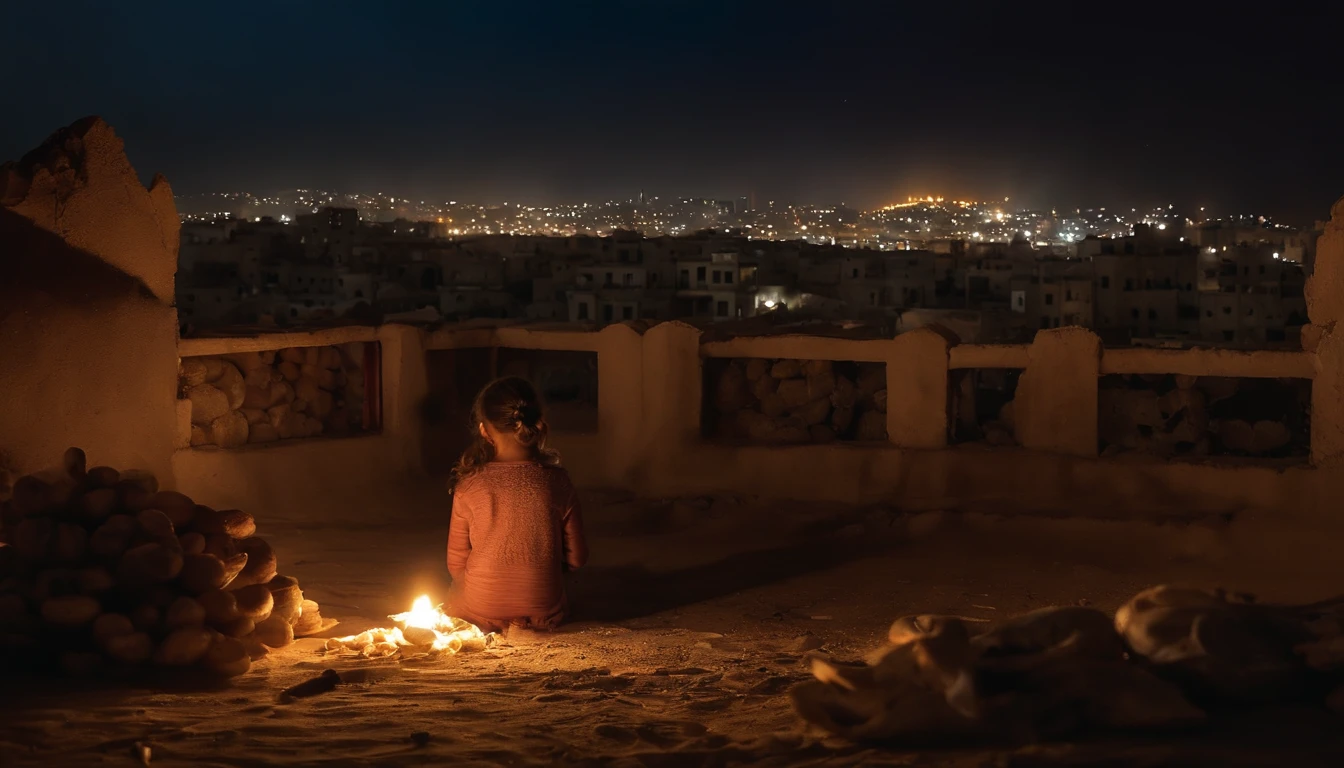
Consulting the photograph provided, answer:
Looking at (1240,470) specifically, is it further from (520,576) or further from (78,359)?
(78,359)

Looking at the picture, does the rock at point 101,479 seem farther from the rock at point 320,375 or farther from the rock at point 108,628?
the rock at point 320,375

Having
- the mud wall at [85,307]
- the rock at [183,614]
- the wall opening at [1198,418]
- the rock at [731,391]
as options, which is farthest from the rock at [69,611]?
the wall opening at [1198,418]

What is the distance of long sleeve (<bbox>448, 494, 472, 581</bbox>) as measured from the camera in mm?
5758

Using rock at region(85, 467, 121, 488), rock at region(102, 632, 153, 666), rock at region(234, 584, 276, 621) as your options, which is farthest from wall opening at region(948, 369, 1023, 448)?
rock at region(102, 632, 153, 666)

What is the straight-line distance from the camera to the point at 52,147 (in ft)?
25.5

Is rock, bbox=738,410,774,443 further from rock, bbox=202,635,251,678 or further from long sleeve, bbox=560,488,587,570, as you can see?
rock, bbox=202,635,251,678

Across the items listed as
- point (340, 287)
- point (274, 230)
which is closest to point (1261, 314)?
point (340, 287)

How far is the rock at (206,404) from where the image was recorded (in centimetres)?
870

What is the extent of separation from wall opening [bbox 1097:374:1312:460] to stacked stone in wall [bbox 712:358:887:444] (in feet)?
5.55

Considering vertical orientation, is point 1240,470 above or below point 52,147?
below

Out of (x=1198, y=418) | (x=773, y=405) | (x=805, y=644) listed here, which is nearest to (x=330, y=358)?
(x=773, y=405)

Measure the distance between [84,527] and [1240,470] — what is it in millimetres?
6748

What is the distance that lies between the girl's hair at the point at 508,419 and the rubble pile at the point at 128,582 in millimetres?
1044

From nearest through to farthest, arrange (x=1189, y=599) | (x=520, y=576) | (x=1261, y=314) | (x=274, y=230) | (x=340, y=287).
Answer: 1. (x=1189, y=599)
2. (x=520, y=576)
3. (x=1261, y=314)
4. (x=340, y=287)
5. (x=274, y=230)
